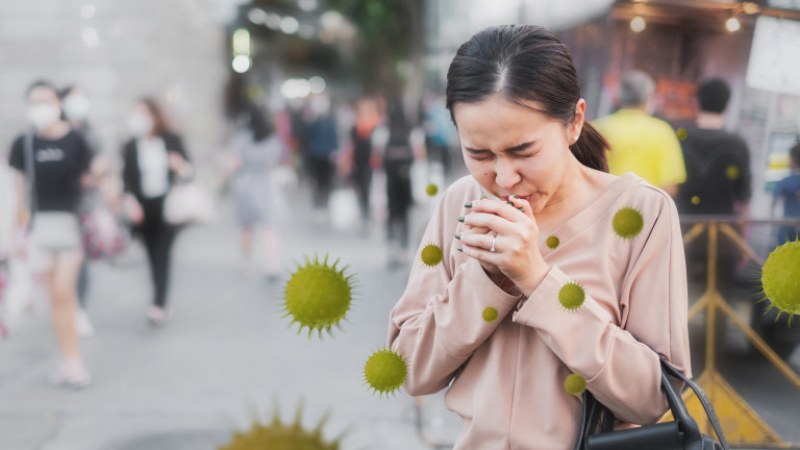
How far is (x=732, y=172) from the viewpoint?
4.59 m

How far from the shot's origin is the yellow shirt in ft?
12.0

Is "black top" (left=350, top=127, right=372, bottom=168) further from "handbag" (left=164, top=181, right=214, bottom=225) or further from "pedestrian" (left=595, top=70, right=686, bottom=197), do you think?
"pedestrian" (left=595, top=70, right=686, bottom=197)

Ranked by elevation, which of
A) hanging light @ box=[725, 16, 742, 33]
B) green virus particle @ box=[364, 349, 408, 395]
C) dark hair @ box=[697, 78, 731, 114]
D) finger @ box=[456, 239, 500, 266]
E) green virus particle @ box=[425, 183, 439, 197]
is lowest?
green virus particle @ box=[364, 349, 408, 395]

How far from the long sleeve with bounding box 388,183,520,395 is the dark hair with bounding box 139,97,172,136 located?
6361mm

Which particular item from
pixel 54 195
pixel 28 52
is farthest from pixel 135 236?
pixel 28 52

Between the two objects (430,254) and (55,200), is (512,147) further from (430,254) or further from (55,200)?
(55,200)

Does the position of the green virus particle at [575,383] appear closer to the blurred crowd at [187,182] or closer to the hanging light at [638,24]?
the blurred crowd at [187,182]

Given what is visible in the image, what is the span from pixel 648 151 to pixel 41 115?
4.28 m

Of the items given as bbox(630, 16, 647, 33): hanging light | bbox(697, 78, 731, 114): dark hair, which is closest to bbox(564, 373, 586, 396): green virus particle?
bbox(697, 78, 731, 114): dark hair

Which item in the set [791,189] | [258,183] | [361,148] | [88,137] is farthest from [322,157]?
[791,189]

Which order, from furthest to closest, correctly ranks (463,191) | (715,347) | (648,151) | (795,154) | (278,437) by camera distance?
(715,347) < (795,154) < (648,151) < (463,191) < (278,437)

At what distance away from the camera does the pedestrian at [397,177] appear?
10047mm

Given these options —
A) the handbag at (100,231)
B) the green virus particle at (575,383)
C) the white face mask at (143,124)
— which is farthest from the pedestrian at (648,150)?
the handbag at (100,231)

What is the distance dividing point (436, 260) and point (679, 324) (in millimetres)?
418
